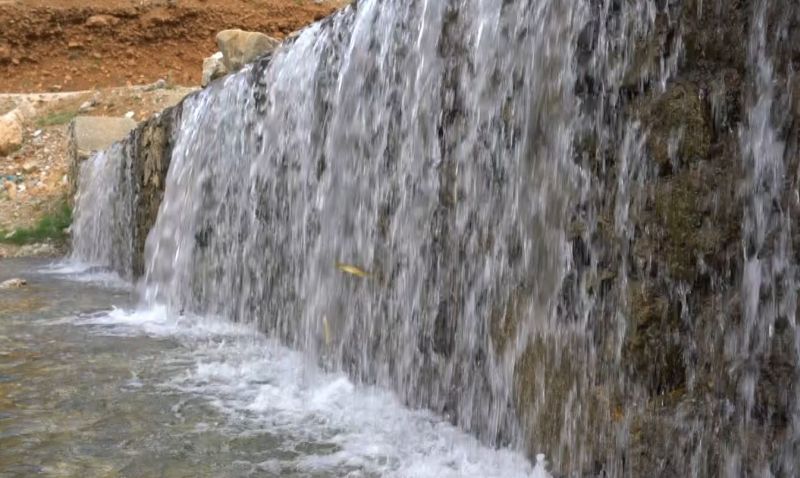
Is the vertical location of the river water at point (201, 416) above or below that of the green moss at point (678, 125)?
below

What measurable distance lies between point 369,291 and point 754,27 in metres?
2.30

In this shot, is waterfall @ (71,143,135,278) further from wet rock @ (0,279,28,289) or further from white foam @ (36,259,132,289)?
wet rock @ (0,279,28,289)

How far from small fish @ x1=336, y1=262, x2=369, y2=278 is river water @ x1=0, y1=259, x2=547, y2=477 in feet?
1.64

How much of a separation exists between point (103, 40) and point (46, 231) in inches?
344

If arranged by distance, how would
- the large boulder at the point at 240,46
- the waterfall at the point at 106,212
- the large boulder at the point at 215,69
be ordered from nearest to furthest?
the waterfall at the point at 106,212 < the large boulder at the point at 240,46 < the large boulder at the point at 215,69

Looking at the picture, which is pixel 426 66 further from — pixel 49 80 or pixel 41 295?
pixel 49 80

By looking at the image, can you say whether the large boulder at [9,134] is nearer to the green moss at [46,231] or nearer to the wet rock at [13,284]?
the green moss at [46,231]

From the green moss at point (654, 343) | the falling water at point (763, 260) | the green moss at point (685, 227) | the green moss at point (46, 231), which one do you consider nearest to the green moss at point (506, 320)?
the green moss at point (654, 343)

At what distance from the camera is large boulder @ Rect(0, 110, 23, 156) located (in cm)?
1431

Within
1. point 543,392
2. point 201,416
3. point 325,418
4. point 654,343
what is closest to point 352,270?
point 325,418

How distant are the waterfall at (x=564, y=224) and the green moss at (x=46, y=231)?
8646 mm

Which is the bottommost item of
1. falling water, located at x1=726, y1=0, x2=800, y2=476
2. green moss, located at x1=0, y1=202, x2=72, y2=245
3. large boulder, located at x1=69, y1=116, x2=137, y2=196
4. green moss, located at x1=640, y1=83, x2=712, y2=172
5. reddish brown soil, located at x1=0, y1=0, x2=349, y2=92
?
green moss, located at x1=0, y1=202, x2=72, y2=245

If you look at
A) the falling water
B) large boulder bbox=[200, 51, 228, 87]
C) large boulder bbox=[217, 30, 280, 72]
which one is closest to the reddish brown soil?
large boulder bbox=[200, 51, 228, 87]

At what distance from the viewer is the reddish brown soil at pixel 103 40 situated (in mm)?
19594
